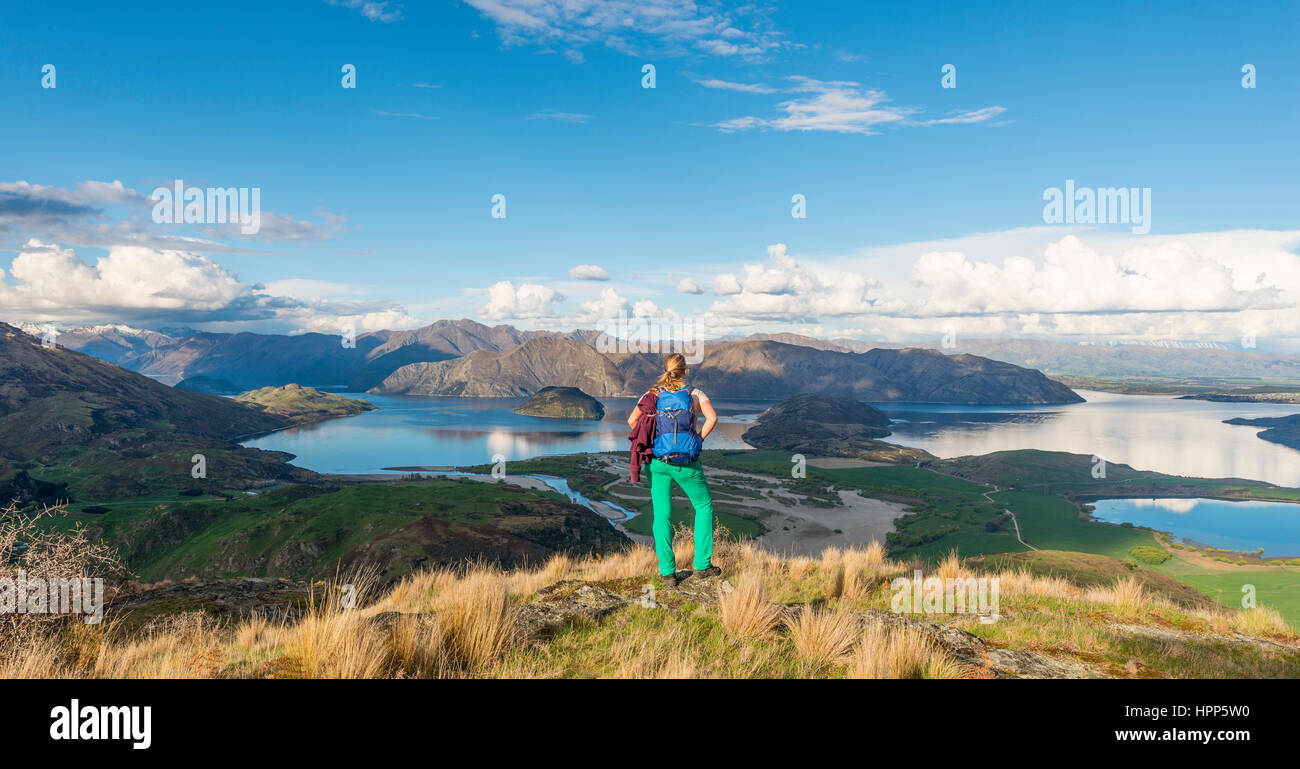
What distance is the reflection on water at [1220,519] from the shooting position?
96.8m

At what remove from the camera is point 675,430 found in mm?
8344

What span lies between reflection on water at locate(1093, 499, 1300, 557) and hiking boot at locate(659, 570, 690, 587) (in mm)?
122932

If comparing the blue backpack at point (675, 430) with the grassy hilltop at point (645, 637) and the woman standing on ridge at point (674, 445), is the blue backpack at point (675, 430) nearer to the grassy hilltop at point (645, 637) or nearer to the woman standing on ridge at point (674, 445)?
the woman standing on ridge at point (674, 445)

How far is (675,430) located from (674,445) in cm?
22

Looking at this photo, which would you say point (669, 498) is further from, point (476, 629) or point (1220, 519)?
point (1220, 519)

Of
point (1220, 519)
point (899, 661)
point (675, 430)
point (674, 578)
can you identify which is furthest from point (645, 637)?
point (1220, 519)

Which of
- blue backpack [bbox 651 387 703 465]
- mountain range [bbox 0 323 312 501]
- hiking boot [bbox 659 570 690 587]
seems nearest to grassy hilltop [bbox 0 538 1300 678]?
hiking boot [bbox 659 570 690 587]

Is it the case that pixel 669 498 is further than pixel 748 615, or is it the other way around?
pixel 669 498

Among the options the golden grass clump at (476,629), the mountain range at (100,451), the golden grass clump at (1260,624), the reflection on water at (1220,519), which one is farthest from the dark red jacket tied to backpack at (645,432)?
the mountain range at (100,451)

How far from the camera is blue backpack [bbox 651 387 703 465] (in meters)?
8.34
